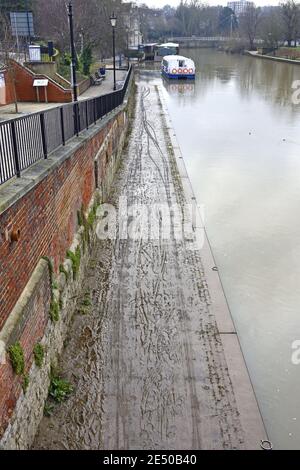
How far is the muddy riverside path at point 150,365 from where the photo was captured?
5250mm

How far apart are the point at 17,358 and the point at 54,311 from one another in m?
1.63

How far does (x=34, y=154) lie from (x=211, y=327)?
385cm

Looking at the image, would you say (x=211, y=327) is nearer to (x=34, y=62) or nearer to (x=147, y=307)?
(x=147, y=307)

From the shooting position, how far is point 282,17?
288ft

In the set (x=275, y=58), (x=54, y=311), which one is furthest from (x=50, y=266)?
(x=275, y=58)

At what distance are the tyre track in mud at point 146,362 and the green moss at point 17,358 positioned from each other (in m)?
0.99

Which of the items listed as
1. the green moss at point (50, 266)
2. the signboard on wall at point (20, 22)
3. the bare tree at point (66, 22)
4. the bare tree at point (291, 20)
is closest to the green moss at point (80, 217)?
the green moss at point (50, 266)

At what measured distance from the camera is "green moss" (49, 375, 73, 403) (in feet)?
18.9

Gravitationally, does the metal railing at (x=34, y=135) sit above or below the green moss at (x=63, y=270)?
above

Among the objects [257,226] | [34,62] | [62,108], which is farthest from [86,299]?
[34,62]

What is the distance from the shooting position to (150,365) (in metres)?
6.36

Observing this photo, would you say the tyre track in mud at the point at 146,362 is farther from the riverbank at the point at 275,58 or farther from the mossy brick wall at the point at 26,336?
the riverbank at the point at 275,58

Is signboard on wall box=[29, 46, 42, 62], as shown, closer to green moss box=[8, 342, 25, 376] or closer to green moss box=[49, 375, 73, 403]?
green moss box=[49, 375, 73, 403]

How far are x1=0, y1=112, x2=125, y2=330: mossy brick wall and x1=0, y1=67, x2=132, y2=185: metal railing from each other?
1.08ft
